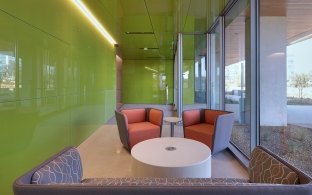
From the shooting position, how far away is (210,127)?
3.91 metres

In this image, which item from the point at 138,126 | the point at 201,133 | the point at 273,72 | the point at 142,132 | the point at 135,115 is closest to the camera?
the point at 273,72

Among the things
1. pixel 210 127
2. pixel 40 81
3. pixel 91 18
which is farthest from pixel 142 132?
pixel 91 18

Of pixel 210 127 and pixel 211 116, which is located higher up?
pixel 211 116

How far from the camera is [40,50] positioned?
271 cm

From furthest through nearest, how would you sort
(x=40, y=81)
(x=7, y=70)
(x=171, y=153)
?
1. (x=40, y=81)
2. (x=171, y=153)
3. (x=7, y=70)

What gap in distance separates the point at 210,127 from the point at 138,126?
4.70 feet

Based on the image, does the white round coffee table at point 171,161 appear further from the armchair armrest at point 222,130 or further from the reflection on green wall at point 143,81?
the reflection on green wall at point 143,81

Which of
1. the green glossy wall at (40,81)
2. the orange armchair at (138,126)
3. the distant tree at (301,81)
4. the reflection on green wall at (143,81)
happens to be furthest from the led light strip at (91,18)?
the reflection on green wall at (143,81)

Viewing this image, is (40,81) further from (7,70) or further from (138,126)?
(138,126)

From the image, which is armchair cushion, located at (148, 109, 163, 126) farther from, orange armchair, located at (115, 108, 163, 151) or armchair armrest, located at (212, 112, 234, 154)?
armchair armrest, located at (212, 112, 234, 154)

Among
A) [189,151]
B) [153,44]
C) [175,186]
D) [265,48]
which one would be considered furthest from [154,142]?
[153,44]

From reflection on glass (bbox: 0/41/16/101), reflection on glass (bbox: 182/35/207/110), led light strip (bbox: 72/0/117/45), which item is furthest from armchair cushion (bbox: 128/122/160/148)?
reflection on glass (bbox: 182/35/207/110)

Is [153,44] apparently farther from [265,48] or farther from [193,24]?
[265,48]

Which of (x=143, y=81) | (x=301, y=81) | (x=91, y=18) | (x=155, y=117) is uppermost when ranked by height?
(x=91, y=18)
